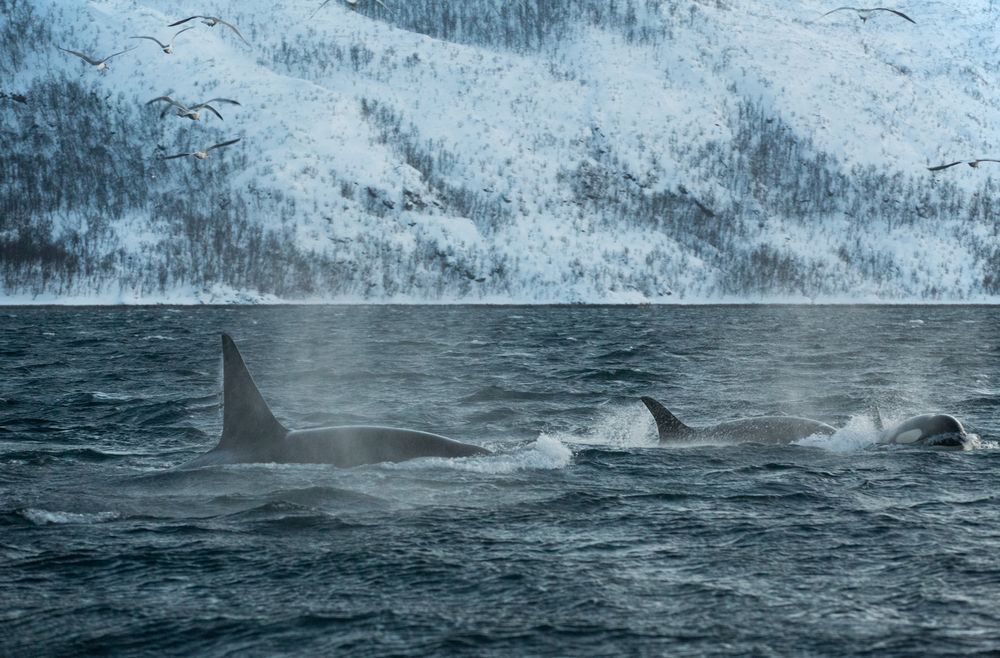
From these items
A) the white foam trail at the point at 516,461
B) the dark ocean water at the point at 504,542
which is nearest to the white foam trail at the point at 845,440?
the dark ocean water at the point at 504,542

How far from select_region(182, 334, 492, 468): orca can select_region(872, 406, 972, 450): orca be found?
8760mm

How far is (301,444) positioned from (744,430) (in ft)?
29.1

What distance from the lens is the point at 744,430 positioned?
919 inches

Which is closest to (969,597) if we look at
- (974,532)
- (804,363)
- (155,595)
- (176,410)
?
(974,532)

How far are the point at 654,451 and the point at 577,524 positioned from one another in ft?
23.0

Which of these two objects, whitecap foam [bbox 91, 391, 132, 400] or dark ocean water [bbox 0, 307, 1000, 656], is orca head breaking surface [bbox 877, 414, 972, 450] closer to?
dark ocean water [bbox 0, 307, 1000, 656]

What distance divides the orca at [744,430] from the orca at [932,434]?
128 cm

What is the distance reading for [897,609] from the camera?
11.8 metres

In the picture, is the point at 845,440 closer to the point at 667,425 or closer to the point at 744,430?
the point at 744,430

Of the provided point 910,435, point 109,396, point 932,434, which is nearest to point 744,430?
point 910,435

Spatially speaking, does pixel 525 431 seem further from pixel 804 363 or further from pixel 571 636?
pixel 804 363

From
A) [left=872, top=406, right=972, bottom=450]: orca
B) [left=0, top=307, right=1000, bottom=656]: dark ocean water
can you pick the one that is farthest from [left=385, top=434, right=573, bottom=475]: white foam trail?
[left=872, top=406, right=972, bottom=450]: orca

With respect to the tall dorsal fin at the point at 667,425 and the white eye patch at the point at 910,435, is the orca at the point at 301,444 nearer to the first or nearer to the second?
the tall dorsal fin at the point at 667,425

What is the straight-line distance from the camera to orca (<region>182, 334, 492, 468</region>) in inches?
771
